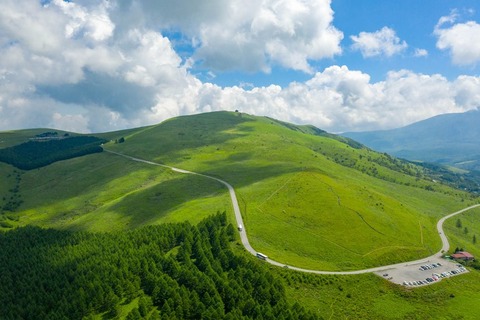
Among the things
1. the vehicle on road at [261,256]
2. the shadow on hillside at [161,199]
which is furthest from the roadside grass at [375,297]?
the shadow on hillside at [161,199]

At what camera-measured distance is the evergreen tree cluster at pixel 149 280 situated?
80.9m

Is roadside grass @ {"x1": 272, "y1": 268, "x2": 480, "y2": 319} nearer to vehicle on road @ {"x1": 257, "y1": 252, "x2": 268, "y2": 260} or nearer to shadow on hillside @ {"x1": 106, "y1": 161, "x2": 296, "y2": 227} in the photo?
vehicle on road @ {"x1": 257, "y1": 252, "x2": 268, "y2": 260}

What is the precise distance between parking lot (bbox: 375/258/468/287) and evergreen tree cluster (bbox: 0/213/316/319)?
40.9 m

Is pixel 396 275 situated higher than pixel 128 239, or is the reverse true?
pixel 128 239

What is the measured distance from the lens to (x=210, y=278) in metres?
90.2

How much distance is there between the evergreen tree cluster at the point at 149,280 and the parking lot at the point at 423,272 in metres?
40.9

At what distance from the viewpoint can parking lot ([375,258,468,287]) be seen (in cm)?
10662

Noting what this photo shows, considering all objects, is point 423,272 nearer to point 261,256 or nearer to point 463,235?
point 261,256

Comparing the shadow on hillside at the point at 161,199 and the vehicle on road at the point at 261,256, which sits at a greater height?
the shadow on hillside at the point at 161,199

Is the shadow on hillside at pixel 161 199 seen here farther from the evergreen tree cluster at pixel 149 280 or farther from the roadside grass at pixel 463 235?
the roadside grass at pixel 463 235

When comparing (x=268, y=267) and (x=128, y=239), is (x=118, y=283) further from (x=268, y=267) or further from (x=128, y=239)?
(x=268, y=267)

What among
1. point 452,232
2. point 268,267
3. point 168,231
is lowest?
point 452,232

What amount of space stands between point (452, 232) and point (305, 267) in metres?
107

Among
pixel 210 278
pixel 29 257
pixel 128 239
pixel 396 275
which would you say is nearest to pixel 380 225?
pixel 396 275
